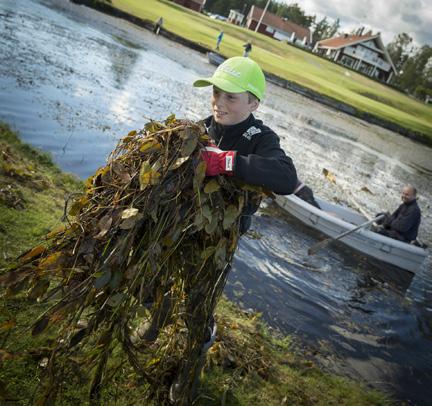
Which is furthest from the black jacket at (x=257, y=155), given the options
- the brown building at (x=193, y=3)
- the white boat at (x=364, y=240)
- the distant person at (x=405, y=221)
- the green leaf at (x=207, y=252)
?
the brown building at (x=193, y=3)

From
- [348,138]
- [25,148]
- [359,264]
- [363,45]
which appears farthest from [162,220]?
[363,45]

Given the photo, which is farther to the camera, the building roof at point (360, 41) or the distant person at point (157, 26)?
the building roof at point (360, 41)

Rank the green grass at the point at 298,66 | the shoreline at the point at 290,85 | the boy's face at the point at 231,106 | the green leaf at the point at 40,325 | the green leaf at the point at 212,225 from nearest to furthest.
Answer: the green leaf at the point at 40,325 < the green leaf at the point at 212,225 < the boy's face at the point at 231,106 < the shoreline at the point at 290,85 < the green grass at the point at 298,66

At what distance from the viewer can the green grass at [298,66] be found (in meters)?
42.4

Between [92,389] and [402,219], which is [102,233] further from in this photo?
[402,219]

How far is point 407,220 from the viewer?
10883mm

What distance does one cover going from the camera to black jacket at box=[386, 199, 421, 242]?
10.6 meters

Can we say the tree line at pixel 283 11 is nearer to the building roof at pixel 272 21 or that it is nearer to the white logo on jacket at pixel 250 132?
the building roof at pixel 272 21

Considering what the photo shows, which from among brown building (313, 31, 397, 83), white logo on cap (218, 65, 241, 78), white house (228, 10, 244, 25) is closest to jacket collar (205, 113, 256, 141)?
white logo on cap (218, 65, 241, 78)

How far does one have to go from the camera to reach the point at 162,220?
2316 millimetres

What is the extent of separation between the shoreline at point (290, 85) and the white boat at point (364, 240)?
2994cm

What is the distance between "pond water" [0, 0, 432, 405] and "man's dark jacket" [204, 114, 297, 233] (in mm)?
757

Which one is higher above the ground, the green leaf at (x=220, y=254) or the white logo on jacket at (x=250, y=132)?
the white logo on jacket at (x=250, y=132)

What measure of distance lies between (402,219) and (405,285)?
1821mm
